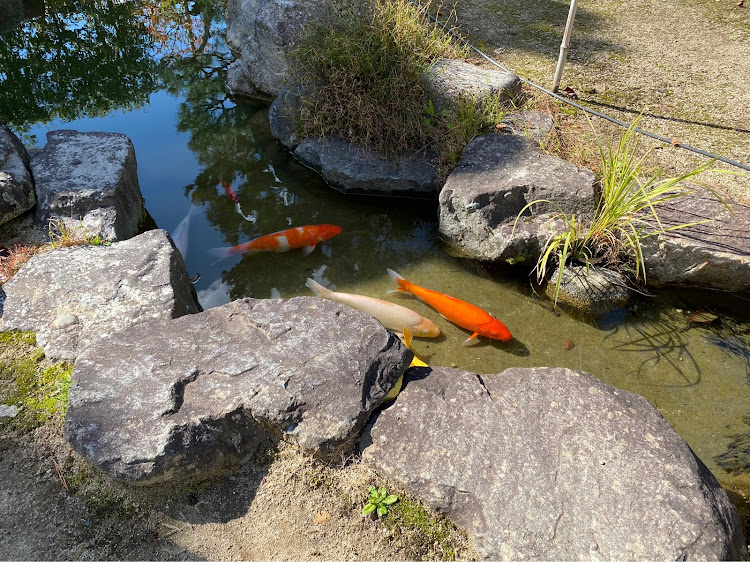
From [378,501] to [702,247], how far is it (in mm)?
2640

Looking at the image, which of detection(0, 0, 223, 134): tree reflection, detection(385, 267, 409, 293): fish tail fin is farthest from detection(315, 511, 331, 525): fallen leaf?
detection(0, 0, 223, 134): tree reflection

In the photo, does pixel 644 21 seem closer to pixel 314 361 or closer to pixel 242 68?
pixel 242 68

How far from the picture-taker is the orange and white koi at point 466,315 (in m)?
3.29

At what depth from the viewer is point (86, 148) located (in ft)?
13.7

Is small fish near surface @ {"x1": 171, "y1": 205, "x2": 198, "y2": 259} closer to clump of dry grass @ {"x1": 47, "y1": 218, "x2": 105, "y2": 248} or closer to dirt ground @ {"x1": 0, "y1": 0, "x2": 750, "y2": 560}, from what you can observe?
clump of dry grass @ {"x1": 47, "y1": 218, "x2": 105, "y2": 248}

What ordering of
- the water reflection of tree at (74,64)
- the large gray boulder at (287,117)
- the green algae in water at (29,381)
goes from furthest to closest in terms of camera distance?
the water reflection of tree at (74,64) < the large gray boulder at (287,117) < the green algae in water at (29,381)

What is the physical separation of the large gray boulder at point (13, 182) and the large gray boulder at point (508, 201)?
295 centimetres

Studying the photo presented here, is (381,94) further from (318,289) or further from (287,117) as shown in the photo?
(318,289)

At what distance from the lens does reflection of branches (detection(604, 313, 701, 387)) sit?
322 cm

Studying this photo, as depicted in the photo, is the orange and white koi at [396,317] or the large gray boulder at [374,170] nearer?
the orange and white koi at [396,317]

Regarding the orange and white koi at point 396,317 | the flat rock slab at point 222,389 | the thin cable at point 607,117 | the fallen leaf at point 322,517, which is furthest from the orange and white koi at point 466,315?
the thin cable at point 607,117

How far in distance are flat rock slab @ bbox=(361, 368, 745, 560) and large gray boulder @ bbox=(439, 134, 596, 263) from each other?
149 centimetres

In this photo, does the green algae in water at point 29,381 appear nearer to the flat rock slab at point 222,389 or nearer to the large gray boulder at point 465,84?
the flat rock slab at point 222,389

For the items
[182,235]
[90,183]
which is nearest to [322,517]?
[182,235]
